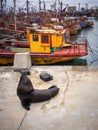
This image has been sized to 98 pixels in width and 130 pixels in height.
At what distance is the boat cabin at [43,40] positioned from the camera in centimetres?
1905

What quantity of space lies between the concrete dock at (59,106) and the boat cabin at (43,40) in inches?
351

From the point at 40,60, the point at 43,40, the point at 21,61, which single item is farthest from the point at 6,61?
the point at 21,61

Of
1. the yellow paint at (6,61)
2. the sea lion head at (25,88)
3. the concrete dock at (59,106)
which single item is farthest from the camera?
the yellow paint at (6,61)

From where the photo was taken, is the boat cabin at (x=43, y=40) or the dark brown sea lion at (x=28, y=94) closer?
the dark brown sea lion at (x=28, y=94)

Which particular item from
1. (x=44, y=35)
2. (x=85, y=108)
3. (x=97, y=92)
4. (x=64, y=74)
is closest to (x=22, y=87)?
(x=85, y=108)

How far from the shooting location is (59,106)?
7.52 m

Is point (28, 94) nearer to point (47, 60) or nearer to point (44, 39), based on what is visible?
point (44, 39)

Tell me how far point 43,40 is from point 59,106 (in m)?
12.0

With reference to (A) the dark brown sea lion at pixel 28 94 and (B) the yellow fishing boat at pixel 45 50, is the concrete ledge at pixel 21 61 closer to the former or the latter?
(A) the dark brown sea lion at pixel 28 94

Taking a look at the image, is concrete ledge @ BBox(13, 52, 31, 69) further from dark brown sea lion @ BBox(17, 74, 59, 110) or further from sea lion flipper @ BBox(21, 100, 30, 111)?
sea lion flipper @ BBox(21, 100, 30, 111)

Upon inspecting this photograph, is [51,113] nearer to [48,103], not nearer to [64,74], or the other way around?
[48,103]

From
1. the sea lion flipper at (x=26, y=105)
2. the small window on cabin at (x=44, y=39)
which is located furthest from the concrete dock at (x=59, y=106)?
the small window on cabin at (x=44, y=39)

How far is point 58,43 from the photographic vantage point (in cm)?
2017

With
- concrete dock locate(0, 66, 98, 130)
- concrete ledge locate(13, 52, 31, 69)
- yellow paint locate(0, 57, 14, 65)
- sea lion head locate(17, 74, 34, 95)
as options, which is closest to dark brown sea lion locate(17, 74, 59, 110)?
sea lion head locate(17, 74, 34, 95)
